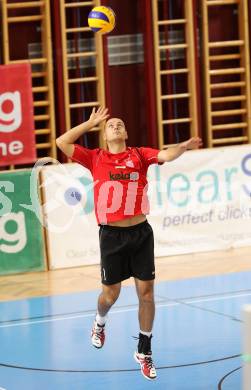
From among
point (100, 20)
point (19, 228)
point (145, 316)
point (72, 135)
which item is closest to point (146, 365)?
point (145, 316)

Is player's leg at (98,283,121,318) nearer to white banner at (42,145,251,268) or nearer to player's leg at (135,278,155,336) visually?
player's leg at (135,278,155,336)

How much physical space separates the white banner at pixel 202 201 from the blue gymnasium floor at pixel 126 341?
182 centimetres

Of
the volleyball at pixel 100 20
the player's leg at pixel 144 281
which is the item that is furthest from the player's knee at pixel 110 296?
the volleyball at pixel 100 20

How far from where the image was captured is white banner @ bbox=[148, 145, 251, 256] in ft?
45.0

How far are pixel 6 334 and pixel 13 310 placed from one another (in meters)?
1.16

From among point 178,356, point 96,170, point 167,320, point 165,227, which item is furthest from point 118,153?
point 165,227

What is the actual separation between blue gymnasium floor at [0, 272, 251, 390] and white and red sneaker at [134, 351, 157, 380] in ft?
0.29

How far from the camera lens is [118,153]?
796 centimetres

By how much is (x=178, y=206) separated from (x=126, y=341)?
16.1 feet

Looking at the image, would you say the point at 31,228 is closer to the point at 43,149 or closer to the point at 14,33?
the point at 43,149

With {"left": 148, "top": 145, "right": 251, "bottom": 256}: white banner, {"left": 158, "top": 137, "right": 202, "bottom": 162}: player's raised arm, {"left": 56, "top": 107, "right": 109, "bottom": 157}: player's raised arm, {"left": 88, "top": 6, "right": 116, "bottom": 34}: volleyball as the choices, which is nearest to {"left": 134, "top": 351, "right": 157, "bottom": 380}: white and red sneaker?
{"left": 158, "top": 137, "right": 202, "bottom": 162}: player's raised arm

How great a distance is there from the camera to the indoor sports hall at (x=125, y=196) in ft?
25.9

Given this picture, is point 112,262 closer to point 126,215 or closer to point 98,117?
point 126,215

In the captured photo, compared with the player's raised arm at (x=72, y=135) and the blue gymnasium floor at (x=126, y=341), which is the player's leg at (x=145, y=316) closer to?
the blue gymnasium floor at (x=126, y=341)
